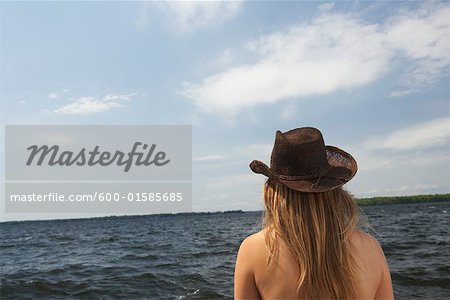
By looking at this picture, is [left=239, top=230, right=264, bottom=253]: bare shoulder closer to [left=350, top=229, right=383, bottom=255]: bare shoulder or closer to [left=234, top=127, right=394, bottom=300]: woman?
[left=234, top=127, right=394, bottom=300]: woman

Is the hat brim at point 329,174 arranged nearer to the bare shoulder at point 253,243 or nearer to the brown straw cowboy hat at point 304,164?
the brown straw cowboy hat at point 304,164

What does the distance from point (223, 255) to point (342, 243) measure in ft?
49.2

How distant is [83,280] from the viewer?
1284cm

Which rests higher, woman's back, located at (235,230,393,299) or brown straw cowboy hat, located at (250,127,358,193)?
brown straw cowboy hat, located at (250,127,358,193)

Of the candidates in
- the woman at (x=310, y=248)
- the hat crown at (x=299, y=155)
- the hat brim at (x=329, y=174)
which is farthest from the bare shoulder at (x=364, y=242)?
the hat crown at (x=299, y=155)

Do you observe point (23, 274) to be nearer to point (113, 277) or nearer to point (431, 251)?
point (113, 277)

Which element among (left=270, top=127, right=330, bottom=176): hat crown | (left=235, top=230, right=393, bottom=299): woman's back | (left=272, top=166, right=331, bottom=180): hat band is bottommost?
(left=235, top=230, right=393, bottom=299): woman's back

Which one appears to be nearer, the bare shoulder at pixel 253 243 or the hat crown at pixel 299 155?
the bare shoulder at pixel 253 243

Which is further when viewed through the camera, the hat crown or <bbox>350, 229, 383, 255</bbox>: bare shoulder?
the hat crown

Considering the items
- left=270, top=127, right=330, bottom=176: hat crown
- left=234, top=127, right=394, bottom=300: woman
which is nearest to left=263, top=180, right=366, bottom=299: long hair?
left=234, top=127, right=394, bottom=300: woman

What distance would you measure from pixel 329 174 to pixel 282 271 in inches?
24.6

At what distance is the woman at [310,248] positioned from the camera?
7.40 ft

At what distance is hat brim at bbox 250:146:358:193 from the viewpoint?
2.30 metres

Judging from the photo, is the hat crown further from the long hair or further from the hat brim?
the long hair
